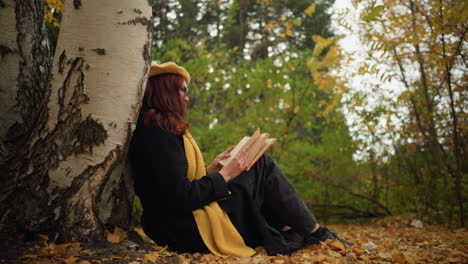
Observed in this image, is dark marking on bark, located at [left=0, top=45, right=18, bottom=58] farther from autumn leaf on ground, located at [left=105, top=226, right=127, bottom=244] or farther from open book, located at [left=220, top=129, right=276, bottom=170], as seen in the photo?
open book, located at [left=220, top=129, right=276, bottom=170]

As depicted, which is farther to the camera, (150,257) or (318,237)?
(318,237)

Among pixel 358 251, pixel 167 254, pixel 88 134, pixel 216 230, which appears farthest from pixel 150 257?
pixel 358 251

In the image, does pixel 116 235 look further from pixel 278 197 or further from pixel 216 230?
pixel 278 197

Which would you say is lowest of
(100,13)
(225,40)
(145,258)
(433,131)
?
(145,258)

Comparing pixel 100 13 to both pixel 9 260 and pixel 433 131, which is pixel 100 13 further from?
pixel 433 131

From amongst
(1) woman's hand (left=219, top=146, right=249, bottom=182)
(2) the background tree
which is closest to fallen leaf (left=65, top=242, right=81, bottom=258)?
(1) woman's hand (left=219, top=146, right=249, bottom=182)

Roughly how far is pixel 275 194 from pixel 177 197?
2.28 ft

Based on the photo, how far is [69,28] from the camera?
5.42 feet

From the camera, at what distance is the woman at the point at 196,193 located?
2012mm

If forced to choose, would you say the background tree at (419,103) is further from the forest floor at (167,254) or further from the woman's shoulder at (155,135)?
the woman's shoulder at (155,135)

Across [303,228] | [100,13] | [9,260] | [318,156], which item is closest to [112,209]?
[9,260]

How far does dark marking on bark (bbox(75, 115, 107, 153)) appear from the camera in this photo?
163 centimetres

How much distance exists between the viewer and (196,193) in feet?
6.51

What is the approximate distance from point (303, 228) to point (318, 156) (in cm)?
322
